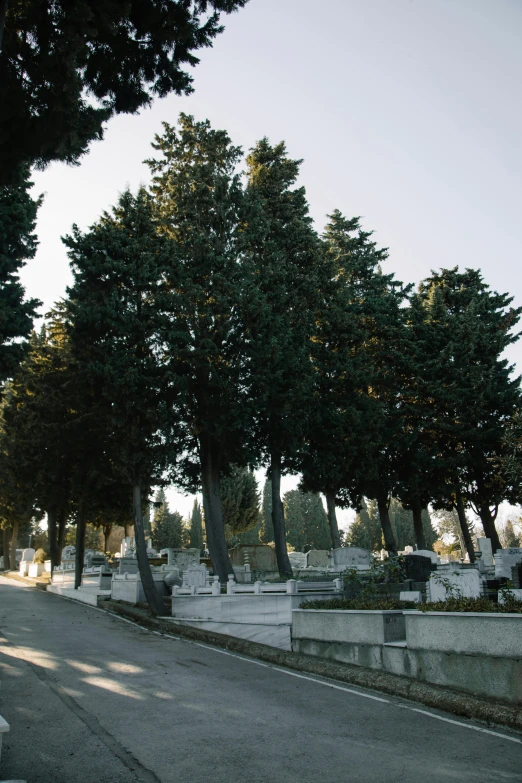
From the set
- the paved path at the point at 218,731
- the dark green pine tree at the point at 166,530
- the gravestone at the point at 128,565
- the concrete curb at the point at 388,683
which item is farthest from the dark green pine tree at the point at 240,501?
the paved path at the point at 218,731

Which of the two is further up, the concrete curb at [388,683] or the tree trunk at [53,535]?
the tree trunk at [53,535]

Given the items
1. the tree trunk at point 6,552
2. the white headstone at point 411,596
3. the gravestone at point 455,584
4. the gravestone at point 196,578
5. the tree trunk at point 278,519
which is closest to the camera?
the white headstone at point 411,596

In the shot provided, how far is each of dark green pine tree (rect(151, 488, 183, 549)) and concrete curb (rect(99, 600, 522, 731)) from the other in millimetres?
53464

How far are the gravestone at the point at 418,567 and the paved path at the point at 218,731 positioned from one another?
908 cm

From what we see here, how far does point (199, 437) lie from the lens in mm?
24688

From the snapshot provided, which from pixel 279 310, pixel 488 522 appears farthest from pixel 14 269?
pixel 488 522

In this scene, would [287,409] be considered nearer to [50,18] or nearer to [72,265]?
[72,265]

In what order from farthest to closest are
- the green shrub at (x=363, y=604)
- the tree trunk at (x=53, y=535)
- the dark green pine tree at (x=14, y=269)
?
the tree trunk at (x=53, y=535) → the dark green pine tree at (x=14, y=269) → the green shrub at (x=363, y=604)

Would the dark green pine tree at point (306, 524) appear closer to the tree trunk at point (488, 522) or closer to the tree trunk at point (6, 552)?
the tree trunk at point (6, 552)

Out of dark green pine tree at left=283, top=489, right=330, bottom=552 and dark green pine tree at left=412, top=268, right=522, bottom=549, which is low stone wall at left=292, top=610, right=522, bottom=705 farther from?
dark green pine tree at left=283, top=489, right=330, bottom=552

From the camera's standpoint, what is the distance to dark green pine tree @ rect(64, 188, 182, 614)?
872 inches

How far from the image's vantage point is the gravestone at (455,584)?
1203 cm

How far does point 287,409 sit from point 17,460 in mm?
17969

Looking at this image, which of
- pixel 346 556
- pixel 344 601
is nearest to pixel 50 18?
pixel 344 601
